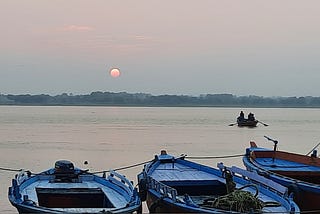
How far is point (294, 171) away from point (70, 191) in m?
6.62

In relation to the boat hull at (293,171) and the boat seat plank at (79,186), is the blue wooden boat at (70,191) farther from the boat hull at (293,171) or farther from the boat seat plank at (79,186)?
the boat hull at (293,171)

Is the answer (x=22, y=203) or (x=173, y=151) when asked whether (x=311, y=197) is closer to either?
(x=22, y=203)

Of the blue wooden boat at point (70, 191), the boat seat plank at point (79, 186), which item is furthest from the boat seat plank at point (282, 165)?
the boat seat plank at point (79, 186)

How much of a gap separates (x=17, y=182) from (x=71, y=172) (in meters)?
1.64

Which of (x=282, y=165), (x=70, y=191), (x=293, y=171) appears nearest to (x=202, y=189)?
(x=293, y=171)

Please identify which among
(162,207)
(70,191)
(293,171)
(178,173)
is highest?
(293,171)

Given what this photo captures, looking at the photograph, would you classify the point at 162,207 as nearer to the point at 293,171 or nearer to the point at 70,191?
the point at 70,191

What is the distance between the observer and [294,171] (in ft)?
53.6

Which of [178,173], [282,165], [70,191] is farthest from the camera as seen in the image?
[282,165]

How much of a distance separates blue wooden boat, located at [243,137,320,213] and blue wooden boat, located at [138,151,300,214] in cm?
81

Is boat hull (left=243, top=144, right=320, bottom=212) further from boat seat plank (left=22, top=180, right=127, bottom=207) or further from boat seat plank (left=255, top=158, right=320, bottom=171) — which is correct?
boat seat plank (left=22, top=180, right=127, bottom=207)

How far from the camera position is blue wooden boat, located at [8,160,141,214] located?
12.4 m

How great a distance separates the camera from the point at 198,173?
16.3 metres

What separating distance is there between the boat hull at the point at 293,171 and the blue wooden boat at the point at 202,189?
0.80m
